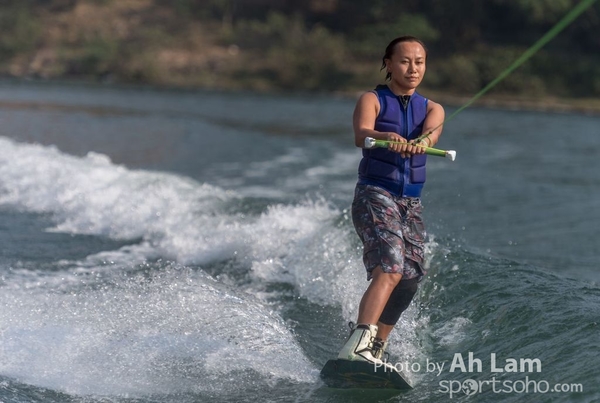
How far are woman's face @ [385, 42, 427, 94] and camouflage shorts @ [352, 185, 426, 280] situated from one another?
599 millimetres

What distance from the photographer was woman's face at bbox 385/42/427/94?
5242 mm

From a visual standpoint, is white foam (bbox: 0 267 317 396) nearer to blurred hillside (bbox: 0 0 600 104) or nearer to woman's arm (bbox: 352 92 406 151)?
woman's arm (bbox: 352 92 406 151)

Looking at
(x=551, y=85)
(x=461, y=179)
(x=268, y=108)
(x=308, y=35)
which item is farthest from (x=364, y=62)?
(x=461, y=179)

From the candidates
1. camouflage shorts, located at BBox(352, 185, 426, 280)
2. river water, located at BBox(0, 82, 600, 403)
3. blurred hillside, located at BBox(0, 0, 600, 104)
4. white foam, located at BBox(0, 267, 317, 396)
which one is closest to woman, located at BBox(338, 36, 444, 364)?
camouflage shorts, located at BBox(352, 185, 426, 280)

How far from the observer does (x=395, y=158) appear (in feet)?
17.2

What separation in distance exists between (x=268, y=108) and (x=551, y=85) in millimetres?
20019

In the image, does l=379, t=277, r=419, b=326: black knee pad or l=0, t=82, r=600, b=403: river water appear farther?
l=379, t=277, r=419, b=326: black knee pad

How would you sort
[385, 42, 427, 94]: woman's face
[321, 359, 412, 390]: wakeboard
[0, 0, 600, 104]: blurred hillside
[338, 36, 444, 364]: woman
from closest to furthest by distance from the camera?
[321, 359, 412, 390]: wakeboard, [338, 36, 444, 364]: woman, [385, 42, 427, 94]: woman's face, [0, 0, 600, 104]: blurred hillside

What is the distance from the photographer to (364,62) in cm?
5900

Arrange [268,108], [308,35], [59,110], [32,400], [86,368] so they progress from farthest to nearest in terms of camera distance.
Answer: [308,35], [268,108], [59,110], [86,368], [32,400]

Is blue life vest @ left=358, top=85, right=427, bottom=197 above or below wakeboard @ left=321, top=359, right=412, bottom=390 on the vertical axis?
above

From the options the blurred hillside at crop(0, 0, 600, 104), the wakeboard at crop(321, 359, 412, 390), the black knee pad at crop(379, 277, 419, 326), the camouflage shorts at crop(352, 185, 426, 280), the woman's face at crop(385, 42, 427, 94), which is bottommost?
the wakeboard at crop(321, 359, 412, 390)

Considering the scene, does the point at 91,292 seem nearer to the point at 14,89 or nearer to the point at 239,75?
the point at 14,89

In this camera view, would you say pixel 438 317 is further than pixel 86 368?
Yes
